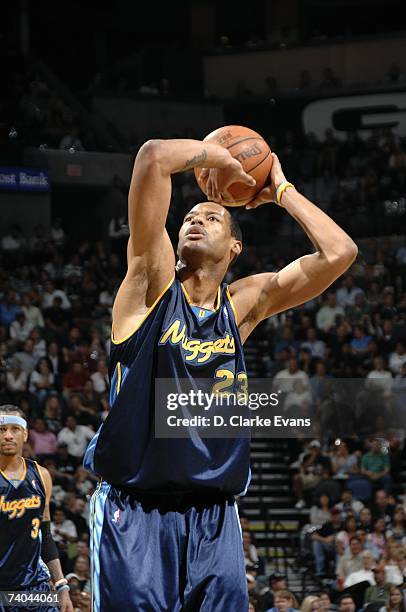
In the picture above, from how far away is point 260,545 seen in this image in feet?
41.3

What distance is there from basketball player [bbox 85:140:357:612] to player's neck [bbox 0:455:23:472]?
3.48 m

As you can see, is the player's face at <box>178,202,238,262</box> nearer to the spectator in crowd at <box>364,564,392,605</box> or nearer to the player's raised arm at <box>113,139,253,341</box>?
the player's raised arm at <box>113,139,253,341</box>

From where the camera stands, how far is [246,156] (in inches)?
185

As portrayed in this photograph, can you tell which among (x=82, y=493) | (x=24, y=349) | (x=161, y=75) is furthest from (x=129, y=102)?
(x=82, y=493)

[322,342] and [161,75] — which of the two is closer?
[322,342]

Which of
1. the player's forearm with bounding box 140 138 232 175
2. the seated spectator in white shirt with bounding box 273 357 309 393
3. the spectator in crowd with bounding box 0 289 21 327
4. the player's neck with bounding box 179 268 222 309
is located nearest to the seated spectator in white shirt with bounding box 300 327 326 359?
the seated spectator in white shirt with bounding box 273 357 309 393

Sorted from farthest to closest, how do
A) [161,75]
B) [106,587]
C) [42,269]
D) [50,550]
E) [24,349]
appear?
[161,75] → [42,269] → [24,349] → [50,550] → [106,587]

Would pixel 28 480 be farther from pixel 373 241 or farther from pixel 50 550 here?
pixel 373 241

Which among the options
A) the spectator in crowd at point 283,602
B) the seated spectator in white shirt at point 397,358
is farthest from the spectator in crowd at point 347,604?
the seated spectator in white shirt at point 397,358

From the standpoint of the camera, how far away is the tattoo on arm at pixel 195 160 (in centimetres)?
420

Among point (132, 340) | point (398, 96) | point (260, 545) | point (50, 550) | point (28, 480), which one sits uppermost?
point (398, 96)

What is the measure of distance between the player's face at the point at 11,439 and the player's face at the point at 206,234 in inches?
130

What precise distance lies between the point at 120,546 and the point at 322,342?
11.2 m

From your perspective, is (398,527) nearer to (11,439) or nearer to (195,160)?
(11,439)
